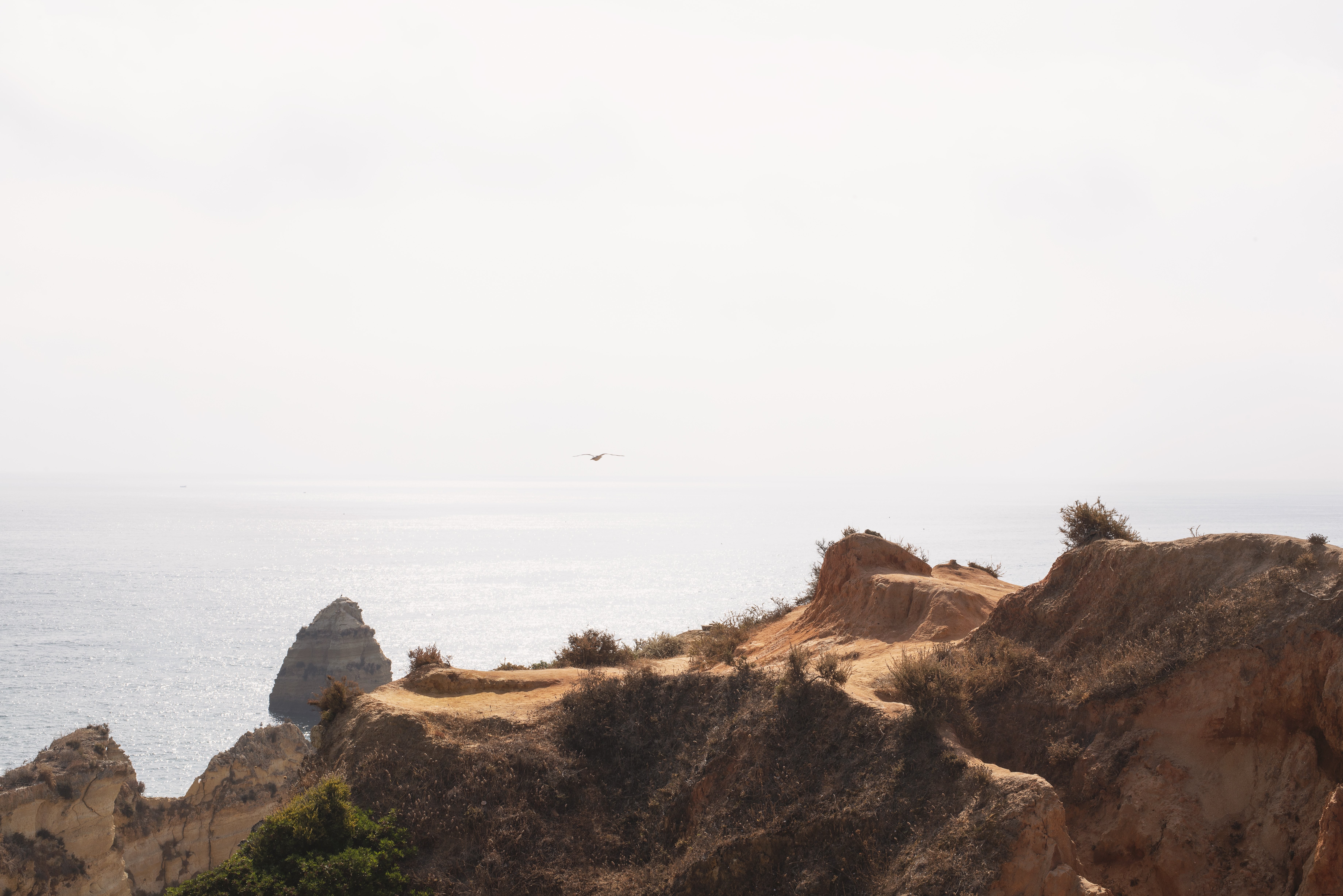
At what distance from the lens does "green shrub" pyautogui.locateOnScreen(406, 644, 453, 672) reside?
22.6 metres

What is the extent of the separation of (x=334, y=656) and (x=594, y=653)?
57460 mm

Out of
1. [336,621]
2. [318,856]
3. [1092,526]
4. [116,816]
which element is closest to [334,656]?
[336,621]

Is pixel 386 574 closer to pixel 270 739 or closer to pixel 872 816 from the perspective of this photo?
pixel 270 739

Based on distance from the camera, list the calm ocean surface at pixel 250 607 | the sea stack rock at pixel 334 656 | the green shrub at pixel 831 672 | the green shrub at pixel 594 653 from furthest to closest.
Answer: the calm ocean surface at pixel 250 607 → the sea stack rock at pixel 334 656 → the green shrub at pixel 594 653 → the green shrub at pixel 831 672

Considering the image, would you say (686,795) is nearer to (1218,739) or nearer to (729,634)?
(729,634)

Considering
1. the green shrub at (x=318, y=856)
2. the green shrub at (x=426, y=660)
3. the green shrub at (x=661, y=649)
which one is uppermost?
the green shrub at (x=426, y=660)

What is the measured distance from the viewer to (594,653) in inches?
947

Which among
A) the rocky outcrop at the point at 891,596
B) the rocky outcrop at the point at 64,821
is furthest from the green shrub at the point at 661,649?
the rocky outcrop at the point at 64,821

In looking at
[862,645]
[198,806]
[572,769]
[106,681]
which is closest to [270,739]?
[198,806]

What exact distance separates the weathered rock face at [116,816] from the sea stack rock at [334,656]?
32.3 meters

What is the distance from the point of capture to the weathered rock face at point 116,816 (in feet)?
99.7

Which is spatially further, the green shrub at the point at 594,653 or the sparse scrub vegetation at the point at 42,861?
the sparse scrub vegetation at the point at 42,861

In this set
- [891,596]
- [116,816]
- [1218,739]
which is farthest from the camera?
[116,816]

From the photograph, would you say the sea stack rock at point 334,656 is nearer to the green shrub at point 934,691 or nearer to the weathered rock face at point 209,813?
the weathered rock face at point 209,813
